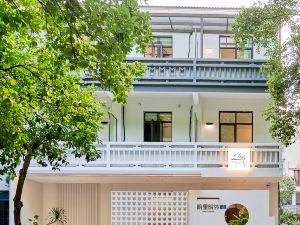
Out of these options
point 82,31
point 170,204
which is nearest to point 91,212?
point 170,204

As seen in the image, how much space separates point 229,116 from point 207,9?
3.76 meters

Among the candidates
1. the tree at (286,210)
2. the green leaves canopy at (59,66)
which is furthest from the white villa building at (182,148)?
the tree at (286,210)

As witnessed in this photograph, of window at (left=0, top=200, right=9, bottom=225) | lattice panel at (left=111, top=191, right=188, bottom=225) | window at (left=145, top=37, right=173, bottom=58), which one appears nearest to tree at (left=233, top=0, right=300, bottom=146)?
lattice panel at (left=111, top=191, right=188, bottom=225)

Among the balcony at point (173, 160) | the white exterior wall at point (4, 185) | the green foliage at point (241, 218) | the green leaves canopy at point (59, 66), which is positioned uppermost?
the green leaves canopy at point (59, 66)

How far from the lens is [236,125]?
18969 millimetres

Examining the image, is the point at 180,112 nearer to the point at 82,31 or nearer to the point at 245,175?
the point at 245,175

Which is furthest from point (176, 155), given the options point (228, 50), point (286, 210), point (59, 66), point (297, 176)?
point (297, 176)

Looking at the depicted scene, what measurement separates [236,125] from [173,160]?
11.1 feet

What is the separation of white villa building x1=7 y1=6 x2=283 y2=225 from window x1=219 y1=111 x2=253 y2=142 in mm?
34

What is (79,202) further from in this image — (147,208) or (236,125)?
(236,125)

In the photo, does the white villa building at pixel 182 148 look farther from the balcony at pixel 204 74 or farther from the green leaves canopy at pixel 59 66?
the green leaves canopy at pixel 59 66

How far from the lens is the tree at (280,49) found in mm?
13320

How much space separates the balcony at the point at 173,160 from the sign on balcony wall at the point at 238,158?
0.11 m

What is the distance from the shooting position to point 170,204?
16672 millimetres
